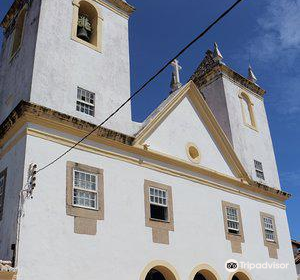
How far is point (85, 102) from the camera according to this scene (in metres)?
15.5

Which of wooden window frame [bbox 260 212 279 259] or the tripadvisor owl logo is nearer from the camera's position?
the tripadvisor owl logo

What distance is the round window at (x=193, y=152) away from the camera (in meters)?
18.1

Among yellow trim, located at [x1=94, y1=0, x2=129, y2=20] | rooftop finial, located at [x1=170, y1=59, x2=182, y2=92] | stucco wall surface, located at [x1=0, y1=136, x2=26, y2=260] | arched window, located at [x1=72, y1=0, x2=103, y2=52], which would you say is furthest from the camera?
rooftop finial, located at [x1=170, y1=59, x2=182, y2=92]

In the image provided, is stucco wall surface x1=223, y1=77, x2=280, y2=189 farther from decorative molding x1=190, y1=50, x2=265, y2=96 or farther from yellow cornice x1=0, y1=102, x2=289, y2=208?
yellow cornice x1=0, y1=102, x2=289, y2=208

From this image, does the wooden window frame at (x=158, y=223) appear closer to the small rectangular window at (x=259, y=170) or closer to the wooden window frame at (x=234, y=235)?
the wooden window frame at (x=234, y=235)

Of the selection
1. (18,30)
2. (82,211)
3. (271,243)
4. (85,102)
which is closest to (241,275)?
(271,243)

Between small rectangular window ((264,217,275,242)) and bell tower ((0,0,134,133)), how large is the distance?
27.6ft

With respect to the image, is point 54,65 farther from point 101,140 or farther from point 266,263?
point 266,263

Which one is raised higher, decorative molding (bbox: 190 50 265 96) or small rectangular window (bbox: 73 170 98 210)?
decorative molding (bbox: 190 50 265 96)

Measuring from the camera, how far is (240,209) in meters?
19.0

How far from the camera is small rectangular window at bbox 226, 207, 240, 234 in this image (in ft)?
59.3

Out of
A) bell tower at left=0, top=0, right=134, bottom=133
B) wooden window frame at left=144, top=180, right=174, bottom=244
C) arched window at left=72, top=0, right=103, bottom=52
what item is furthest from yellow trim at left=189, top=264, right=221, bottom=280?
arched window at left=72, top=0, right=103, bottom=52

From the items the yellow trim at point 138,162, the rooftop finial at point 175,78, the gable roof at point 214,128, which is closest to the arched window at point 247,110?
the gable roof at point 214,128

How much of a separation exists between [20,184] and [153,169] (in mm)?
5278
